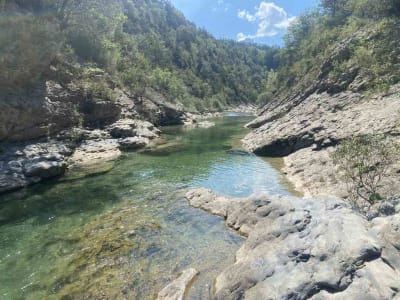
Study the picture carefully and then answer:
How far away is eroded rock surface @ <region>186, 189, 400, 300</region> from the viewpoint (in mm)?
9273

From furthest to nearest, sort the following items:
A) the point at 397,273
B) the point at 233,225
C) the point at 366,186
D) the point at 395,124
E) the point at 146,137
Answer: the point at 146,137
the point at 395,124
the point at 366,186
the point at 233,225
the point at 397,273

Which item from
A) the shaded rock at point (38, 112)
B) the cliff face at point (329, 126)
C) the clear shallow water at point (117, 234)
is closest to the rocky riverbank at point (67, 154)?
the shaded rock at point (38, 112)

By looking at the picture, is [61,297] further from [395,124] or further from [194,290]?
[395,124]

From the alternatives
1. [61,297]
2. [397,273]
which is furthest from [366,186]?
[61,297]

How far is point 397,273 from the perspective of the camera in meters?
9.34

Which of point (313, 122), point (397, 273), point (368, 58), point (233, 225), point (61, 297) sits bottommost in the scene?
point (61, 297)

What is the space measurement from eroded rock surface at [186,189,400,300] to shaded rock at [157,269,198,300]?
1.34 meters

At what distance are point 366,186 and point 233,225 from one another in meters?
8.48

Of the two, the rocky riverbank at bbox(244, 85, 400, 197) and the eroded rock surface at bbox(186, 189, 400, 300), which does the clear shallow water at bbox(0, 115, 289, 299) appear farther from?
the rocky riverbank at bbox(244, 85, 400, 197)

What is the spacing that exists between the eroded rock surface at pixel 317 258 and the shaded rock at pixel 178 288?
134 centimetres

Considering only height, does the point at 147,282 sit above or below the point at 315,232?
below

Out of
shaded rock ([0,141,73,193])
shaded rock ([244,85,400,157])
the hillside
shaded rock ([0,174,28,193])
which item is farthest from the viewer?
shaded rock ([244,85,400,157])

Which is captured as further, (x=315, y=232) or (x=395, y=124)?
(x=395, y=124)

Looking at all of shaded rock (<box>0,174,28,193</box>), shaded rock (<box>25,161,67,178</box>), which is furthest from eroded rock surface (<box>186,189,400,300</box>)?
shaded rock (<box>25,161,67,178</box>)
